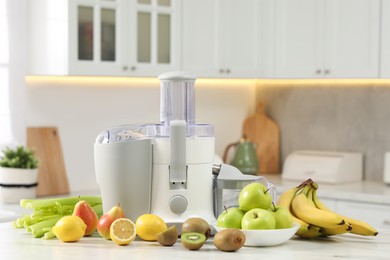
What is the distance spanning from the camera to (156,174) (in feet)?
8.80

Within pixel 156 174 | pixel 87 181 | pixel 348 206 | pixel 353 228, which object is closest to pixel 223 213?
pixel 156 174

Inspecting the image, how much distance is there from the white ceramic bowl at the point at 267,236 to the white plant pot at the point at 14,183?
199 cm

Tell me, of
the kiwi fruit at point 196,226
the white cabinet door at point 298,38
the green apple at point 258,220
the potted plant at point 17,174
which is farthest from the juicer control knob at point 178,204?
the white cabinet door at point 298,38

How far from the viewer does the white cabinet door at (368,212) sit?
4422 mm

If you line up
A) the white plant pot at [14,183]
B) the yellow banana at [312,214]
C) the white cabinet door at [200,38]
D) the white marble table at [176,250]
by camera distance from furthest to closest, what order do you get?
the white cabinet door at [200,38], the white plant pot at [14,183], the yellow banana at [312,214], the white marble table at [176,250]

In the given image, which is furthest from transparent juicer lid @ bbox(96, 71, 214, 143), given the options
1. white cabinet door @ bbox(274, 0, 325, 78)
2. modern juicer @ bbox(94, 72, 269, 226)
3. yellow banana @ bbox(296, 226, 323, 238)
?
white cabinet door @ bbox(274, 0, 325, 78)

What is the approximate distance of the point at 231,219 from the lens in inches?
99.6

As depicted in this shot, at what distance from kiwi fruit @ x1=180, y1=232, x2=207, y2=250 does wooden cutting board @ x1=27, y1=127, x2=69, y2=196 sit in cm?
226

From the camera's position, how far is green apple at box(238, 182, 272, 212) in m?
2.51

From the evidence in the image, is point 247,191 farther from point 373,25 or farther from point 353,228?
point 373,25

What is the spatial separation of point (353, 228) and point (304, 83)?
293 cm

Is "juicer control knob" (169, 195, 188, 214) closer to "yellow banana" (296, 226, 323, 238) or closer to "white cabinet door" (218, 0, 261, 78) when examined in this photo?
"yellow banana" (296, 226, 323, 238)

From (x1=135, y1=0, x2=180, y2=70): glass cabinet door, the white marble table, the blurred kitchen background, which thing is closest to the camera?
the white marble table

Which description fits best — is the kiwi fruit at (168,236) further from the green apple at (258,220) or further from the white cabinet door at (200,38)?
the white cabinet door at (200,38)
